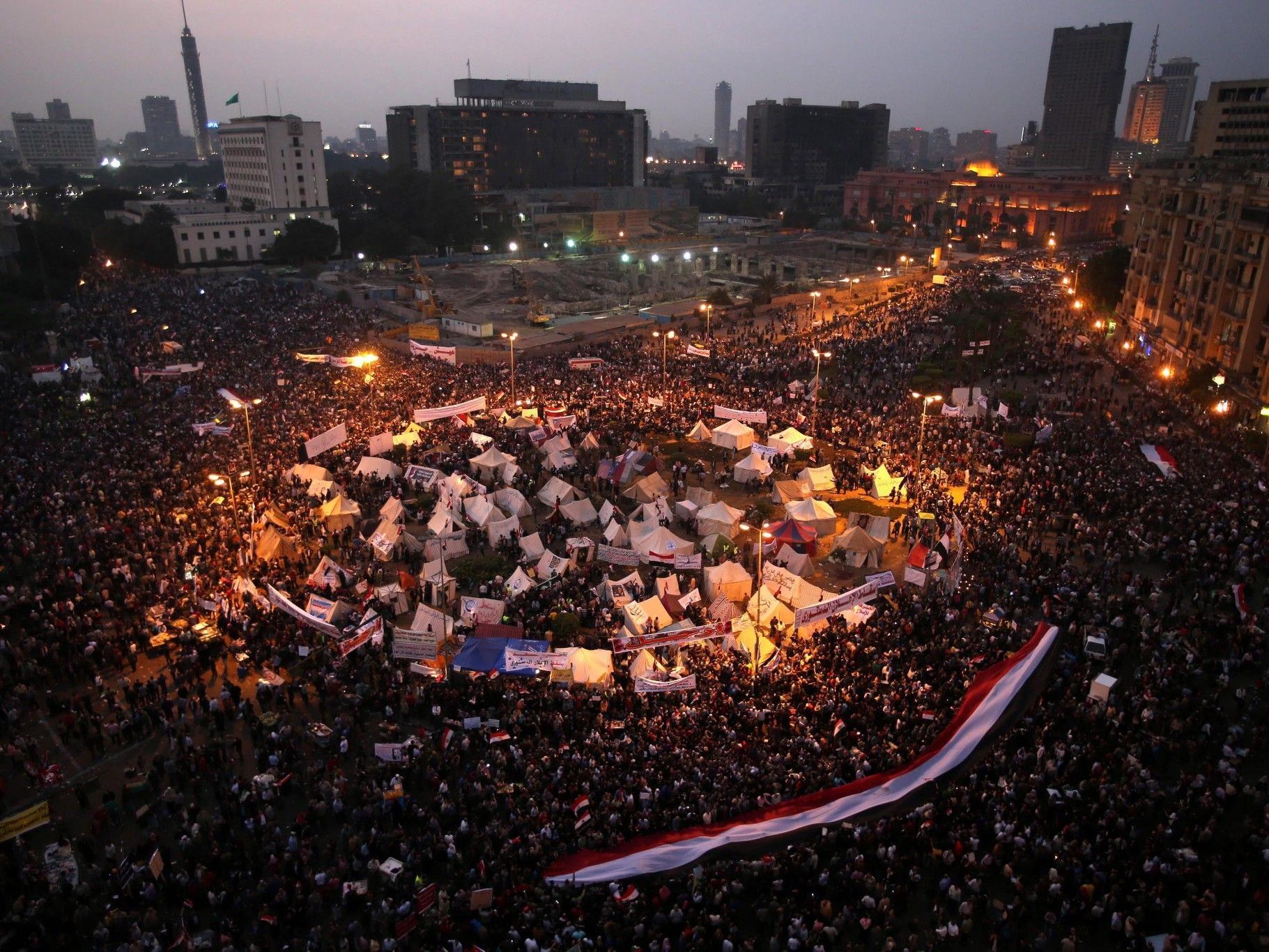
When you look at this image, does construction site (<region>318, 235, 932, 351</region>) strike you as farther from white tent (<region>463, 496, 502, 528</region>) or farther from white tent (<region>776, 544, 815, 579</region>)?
white tent (<region>776, 544, 815, 579</region>)

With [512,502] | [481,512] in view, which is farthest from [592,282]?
[481,512]

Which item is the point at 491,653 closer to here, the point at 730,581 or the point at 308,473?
the point at 730,581

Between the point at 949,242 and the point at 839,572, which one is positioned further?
the point at 949,242

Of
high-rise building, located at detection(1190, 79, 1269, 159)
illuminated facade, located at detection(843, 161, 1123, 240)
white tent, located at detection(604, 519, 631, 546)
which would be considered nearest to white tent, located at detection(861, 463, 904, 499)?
white tent, located at detection(604, 519, 631, 546)

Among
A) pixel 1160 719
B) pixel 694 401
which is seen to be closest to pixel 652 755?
pixel 1160 719

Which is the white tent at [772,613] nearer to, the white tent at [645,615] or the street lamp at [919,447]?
the white tent at [645,615]

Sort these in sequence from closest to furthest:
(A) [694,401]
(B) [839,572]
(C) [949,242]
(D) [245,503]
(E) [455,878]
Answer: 1. (E) [455,878]
2. (B) [839,572]
3. (D) [245,503]
4. (A) [694,401]
5. (C) [949,242]

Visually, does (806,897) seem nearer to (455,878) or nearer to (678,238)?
(455,878)
